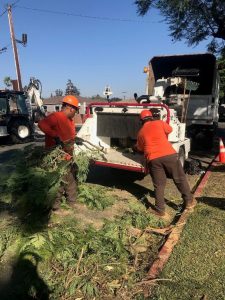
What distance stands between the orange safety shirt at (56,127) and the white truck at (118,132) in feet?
3.21

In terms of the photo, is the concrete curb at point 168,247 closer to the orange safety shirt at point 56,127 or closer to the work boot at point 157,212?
the work boot at point 157,212

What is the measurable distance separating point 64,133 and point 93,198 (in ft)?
4.19

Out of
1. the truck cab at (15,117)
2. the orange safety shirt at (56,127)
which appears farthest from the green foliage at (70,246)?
the truck cab at (15,117)

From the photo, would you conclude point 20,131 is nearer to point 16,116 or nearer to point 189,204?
point 16,116

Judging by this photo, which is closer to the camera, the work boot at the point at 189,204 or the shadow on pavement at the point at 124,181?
the work boot at the point at 189,204

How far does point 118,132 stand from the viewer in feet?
26.8

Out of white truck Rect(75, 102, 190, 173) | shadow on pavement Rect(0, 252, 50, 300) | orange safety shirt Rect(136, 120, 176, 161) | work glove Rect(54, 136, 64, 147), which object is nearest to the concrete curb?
orange safety shirt Rect(136, 120, 176, 161)

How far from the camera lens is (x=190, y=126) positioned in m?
12.1

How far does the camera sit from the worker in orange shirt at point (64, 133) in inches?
238

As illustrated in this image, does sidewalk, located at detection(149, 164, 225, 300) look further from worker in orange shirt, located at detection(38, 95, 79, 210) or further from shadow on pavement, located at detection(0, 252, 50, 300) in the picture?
worker in orange shirt, located at detection(38, 95, 79, 210)

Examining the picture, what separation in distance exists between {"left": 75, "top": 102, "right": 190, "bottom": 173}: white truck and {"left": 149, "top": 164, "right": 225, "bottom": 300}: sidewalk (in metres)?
1.86

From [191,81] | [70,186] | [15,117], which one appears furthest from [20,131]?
[70,186]

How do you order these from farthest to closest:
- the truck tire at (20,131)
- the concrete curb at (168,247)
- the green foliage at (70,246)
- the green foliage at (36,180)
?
the truck tire at (20,131), the green foliage at (36,180), the concrete curb at (168,247), the green foliage at (70,246)

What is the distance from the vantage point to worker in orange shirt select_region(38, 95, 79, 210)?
6.05 meters
